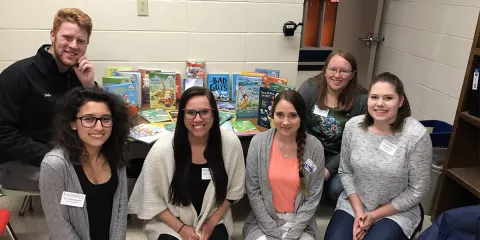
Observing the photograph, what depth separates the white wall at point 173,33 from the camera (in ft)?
8.30

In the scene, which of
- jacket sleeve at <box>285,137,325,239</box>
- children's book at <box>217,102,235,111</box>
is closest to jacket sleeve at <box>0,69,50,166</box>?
children's book at <box>217,102,235,111</box>

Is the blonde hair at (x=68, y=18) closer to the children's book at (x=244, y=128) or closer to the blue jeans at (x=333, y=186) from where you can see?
the children's book at (x=244, y=128)

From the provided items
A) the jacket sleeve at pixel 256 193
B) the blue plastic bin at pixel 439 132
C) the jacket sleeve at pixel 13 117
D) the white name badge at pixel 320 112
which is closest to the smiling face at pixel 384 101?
the white name badge at pixel 320 112

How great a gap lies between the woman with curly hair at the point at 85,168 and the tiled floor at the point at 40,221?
744mm

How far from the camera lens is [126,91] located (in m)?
2.51

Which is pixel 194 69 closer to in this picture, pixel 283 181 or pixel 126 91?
pixel 126 91

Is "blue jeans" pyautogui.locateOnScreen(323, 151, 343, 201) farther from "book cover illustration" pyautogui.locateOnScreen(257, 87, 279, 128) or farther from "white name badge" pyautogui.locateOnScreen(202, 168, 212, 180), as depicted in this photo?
"white name badge" pyautogui.locateOnScreen(202, 168, 212, 180)

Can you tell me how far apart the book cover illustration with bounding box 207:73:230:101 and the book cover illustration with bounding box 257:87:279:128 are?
19.8 inches

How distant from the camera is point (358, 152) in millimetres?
1990

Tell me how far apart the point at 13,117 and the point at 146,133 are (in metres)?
0.68

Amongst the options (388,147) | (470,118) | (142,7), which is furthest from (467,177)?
(142,7)

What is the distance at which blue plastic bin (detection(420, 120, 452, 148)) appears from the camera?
2639mm

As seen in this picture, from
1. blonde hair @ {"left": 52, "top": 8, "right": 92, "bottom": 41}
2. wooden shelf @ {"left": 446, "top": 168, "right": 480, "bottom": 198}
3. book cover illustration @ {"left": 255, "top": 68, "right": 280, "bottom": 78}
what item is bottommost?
wooden shelf @ {"left": 446, "top": 168, "right": 480, "bottom": 198}

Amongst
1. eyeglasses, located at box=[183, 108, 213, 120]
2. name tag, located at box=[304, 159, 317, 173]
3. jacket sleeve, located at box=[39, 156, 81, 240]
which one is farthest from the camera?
name tag, located at box=[304, 159, 317, 173]
